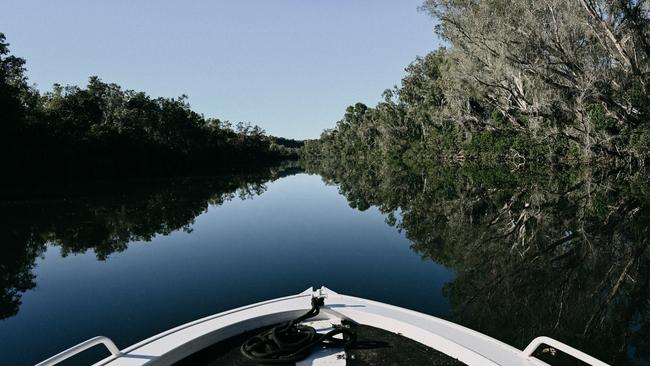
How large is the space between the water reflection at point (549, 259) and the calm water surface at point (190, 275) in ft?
2.24

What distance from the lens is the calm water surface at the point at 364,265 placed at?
5070 millimetres

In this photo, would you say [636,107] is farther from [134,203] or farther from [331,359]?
[134,203]

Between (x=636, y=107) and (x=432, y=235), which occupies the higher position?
(x=636, y=107)

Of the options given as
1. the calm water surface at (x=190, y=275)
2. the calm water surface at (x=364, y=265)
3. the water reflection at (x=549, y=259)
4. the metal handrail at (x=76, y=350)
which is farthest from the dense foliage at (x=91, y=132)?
the metal handrail at (x=76, y=350)

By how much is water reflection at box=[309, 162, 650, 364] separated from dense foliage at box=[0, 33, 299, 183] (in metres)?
29.1

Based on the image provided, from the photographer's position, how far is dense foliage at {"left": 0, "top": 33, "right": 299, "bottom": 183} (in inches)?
1118

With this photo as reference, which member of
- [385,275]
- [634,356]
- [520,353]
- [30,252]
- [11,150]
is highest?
[11,150]

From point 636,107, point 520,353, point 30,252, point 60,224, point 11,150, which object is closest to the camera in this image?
point 520,353

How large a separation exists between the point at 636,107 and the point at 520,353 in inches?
948

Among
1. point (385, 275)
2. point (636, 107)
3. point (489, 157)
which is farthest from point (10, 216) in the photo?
point (489, 157)

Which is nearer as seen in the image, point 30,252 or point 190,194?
point 30,252

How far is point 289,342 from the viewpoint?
2857 millimetres

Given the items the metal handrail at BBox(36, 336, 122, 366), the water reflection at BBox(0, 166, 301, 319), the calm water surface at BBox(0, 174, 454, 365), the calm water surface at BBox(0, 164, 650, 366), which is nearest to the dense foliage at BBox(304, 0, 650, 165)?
the calm water surface at BBox(0, 164, 650, 366)

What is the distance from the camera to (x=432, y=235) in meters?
9.99
